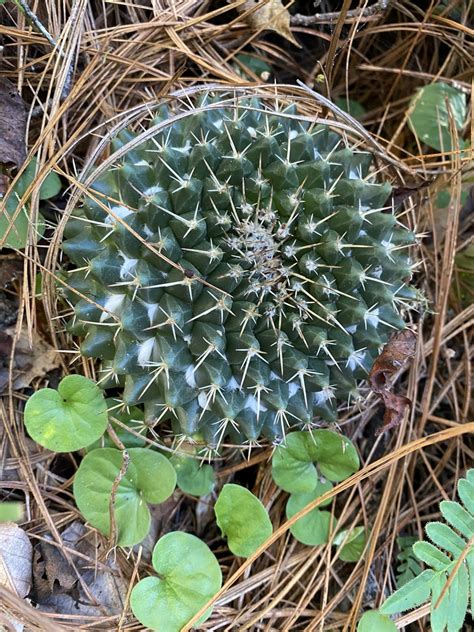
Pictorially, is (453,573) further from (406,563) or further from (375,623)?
(406,563)

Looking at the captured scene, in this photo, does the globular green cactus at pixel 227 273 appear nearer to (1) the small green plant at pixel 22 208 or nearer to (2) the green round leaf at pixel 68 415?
(2) the green round leaf at pixel 68 415

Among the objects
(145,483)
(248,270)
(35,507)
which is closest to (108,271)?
(248,270)

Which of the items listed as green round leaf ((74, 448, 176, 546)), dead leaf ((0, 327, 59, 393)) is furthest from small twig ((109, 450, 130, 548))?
dead leaf ((0, 327, 59, 393))

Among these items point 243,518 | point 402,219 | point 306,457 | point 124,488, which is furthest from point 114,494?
point 402,219

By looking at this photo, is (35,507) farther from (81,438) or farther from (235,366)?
(235,366)

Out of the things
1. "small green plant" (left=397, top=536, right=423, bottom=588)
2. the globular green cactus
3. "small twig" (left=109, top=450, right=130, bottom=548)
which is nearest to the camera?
the globular green cactus

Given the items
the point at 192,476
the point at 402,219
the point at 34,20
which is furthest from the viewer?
the point at 402,219

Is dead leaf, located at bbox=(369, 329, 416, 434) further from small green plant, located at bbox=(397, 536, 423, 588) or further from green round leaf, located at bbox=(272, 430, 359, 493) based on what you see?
small green plant, located at bbox=(397, 536, 423, 588)
